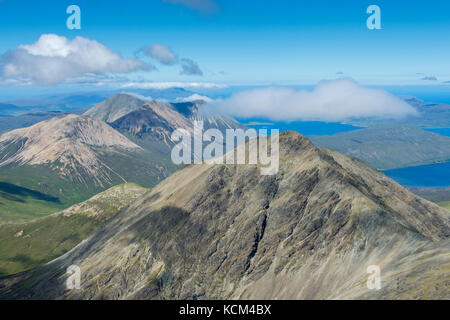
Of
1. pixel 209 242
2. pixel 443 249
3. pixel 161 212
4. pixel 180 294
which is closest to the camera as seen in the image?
pixel 443 249

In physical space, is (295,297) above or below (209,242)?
below
